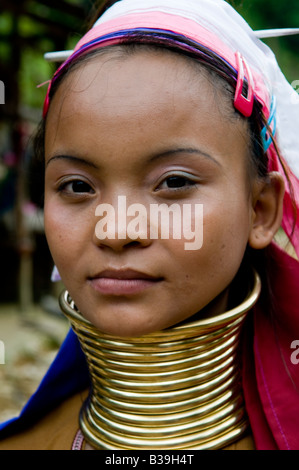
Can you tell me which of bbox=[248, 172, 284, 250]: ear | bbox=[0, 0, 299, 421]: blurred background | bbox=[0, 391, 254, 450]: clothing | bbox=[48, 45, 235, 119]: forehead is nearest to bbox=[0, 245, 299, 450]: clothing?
bbox=[0, 391, 254, 450]: clothing

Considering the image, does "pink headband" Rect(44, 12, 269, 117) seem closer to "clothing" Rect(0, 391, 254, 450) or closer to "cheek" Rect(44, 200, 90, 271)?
"cheek" Rect(44, 200, 90, 271)

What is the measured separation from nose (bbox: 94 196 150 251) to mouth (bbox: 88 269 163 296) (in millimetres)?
58

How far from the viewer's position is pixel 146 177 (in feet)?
3.45

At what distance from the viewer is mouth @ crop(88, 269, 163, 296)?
3.45 ft

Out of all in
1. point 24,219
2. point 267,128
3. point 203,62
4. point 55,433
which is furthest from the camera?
point 24,219

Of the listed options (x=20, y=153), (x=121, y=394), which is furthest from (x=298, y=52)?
(x=121, y=394)

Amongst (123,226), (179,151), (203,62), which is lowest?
(123,226)

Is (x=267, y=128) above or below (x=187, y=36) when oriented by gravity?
below

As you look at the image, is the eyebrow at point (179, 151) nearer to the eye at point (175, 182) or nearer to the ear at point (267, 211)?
the eye at point (175, 182)

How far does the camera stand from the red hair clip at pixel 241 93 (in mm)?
1132

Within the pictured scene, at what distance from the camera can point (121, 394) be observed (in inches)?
47.8

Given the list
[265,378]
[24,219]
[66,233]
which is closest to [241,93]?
[66,233]

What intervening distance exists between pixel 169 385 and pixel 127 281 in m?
0.30

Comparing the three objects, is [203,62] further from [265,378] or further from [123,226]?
[265,378]
